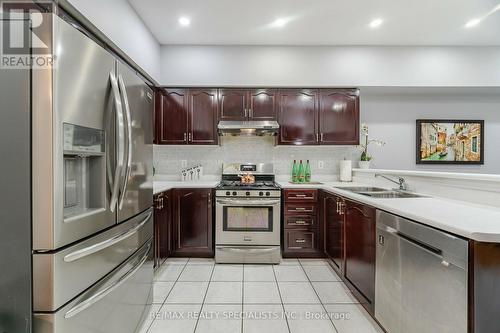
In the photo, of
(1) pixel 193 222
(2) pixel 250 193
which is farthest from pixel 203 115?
(1) pixel 193 222

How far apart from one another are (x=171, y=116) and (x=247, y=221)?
1.81 m

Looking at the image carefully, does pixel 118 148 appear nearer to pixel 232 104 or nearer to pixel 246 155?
pixel 232 104

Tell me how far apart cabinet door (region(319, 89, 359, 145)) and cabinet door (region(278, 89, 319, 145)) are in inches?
4.5

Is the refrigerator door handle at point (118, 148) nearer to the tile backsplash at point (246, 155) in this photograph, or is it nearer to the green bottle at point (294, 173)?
the tile backsplash at point (246, 155)

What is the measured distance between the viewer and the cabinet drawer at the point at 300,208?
3129 millimetres

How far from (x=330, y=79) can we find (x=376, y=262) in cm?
249

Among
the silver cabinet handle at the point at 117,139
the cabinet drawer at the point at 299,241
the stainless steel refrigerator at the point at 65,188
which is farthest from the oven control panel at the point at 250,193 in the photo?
the silver cabinet handle at the point at 117,139

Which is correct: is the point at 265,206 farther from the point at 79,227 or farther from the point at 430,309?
the point at 79,227

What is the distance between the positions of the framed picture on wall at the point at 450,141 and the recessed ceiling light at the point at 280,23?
2584 mm

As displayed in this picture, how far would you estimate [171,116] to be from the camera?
3447 mm

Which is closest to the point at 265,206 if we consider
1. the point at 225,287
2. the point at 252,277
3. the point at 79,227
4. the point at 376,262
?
the point at 252,277

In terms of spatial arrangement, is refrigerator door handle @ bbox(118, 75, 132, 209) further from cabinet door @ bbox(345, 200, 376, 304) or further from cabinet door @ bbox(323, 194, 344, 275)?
cabinet door @ bbox(323, 194, 344, 275)

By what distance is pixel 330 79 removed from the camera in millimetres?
3391

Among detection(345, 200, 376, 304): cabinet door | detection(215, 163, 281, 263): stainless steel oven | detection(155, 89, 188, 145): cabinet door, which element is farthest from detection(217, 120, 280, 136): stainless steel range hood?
detection(345, 200, 376, 304): cabinet door
